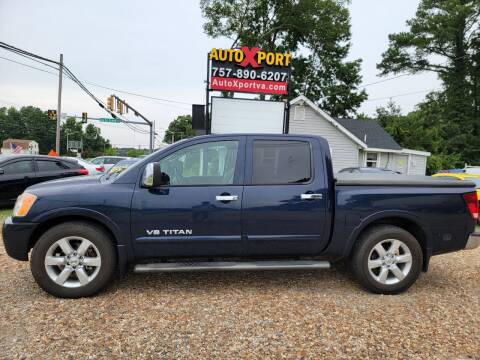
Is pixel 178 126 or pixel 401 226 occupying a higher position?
pixel 178 126

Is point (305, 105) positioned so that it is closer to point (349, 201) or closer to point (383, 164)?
point (383, 164)

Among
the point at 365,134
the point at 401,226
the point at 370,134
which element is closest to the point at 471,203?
the point at 401,226

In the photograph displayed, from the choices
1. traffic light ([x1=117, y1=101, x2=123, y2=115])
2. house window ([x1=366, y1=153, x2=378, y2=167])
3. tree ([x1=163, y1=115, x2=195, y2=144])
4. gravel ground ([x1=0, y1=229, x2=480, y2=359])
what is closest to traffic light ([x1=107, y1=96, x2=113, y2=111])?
traffic light ([x1=117, y1=101, x2=123, y2=115])

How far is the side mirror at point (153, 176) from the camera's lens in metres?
3.35

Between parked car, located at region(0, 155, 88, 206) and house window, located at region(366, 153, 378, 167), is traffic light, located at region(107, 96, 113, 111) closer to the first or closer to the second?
parked car, located at region(0, 155, 88, 206)

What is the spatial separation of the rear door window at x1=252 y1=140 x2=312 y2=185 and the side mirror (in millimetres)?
985

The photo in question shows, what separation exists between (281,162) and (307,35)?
1279 inches

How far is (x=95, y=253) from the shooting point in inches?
137

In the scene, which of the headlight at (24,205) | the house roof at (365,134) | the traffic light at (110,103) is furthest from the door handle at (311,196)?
the traffic light at (110,103)

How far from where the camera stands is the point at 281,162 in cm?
374

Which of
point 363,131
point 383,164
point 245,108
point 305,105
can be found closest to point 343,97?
point 363,131

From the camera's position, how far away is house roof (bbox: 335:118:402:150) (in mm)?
24053

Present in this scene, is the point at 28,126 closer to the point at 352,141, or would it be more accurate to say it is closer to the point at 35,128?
the point at 35,128

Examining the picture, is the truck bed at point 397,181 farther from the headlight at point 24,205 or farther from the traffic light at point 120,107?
the traffic light at point 120,107
